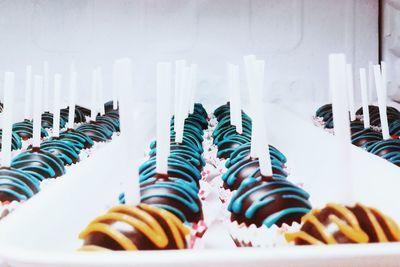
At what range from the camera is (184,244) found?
698mm

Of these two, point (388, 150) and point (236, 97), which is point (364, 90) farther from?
point (236, 97)

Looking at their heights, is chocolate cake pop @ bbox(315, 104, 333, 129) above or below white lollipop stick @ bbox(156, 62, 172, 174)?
above

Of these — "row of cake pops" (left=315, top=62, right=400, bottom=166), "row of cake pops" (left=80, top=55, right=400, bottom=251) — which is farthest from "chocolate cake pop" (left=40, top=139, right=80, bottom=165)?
"row of cake pops" (left=315, top=62, right=400, bottom=166)

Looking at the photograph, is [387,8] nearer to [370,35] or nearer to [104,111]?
[370,35]

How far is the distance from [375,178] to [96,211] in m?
0.54

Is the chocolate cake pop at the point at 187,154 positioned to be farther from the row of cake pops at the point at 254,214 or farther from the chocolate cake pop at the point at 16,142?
the chocolate cake pop at the point at 16,142

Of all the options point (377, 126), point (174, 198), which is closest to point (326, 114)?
point (377, 126)

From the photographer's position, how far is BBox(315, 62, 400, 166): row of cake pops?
3.92 feet

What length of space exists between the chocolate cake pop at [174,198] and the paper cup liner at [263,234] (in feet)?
0.25

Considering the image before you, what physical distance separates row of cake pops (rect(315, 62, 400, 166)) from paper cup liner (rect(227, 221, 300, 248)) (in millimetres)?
458

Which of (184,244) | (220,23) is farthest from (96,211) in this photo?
(220,23)

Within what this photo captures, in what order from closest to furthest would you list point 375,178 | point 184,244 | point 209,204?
point 184,244, point 375,178, point 209,204

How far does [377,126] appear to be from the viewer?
1.82m

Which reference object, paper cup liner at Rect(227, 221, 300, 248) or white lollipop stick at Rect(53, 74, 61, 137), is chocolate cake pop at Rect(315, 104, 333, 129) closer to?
white lollipop stick at Rect(53, 74, 61, 137)
